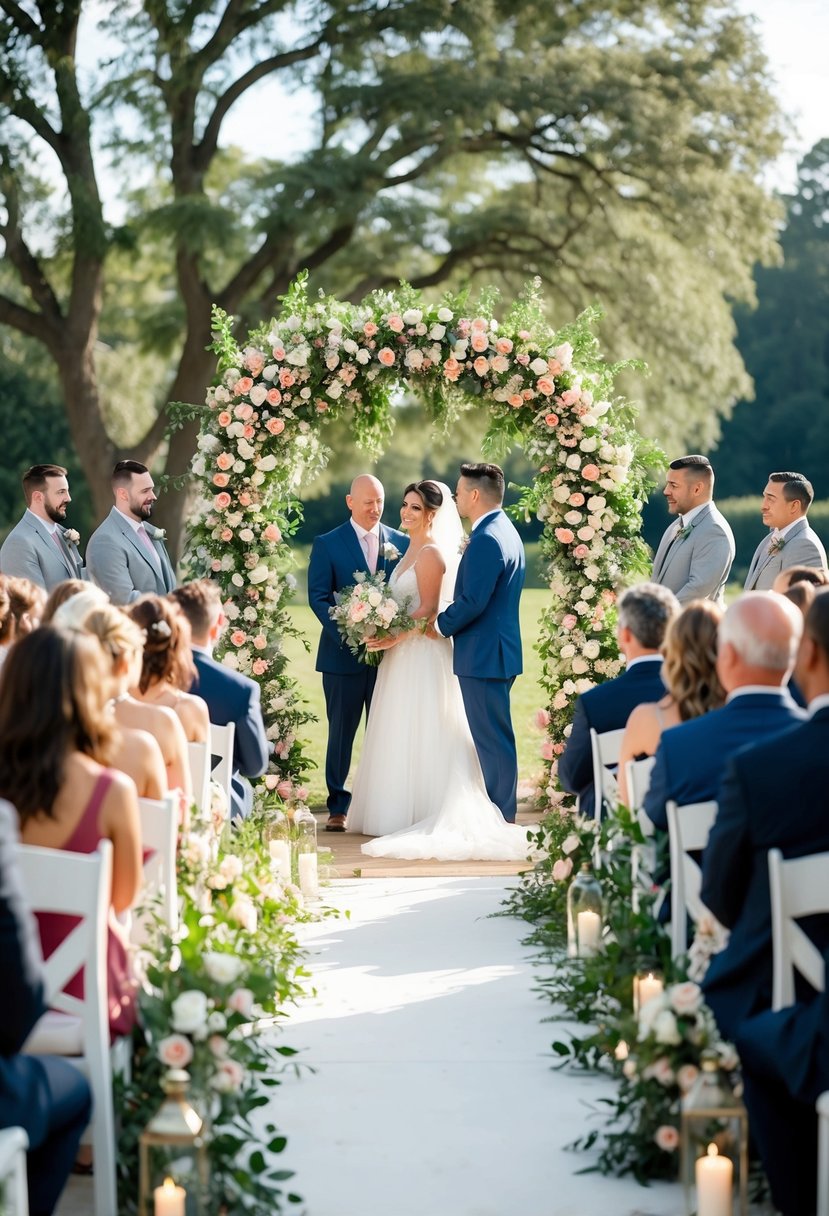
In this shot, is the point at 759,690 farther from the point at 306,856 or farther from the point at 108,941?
the point at 306,856

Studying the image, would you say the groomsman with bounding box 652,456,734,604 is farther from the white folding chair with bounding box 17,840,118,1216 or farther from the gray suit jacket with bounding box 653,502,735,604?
the white folding chair with bounding box 17,840,118,1216

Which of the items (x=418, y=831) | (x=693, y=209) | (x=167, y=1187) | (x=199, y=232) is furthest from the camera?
(x=693, y=209)

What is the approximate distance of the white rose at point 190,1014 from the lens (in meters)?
3.77

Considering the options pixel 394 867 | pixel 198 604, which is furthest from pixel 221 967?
pixel 394 867

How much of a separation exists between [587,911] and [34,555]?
4.47m

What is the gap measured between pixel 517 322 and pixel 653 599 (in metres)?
4.21

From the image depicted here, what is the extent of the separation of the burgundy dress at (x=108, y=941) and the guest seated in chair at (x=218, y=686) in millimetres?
2524

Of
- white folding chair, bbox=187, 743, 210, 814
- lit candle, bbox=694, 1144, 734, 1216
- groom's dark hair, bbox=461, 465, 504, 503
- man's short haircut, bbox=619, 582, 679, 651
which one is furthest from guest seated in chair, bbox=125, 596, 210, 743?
groom's dark hair, bbox=461, 465, 504, 503

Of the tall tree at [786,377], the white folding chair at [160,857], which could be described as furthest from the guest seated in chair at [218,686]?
the tall tree at [786,377]

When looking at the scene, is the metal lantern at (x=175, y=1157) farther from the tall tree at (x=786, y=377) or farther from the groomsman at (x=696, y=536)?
the tall tree at (x=786, y=377)

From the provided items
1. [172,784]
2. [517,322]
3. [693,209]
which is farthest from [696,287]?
[172,784]

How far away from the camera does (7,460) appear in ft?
119

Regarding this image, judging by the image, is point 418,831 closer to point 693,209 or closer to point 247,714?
point 247,714

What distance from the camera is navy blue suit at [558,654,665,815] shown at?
5969 millimetres
